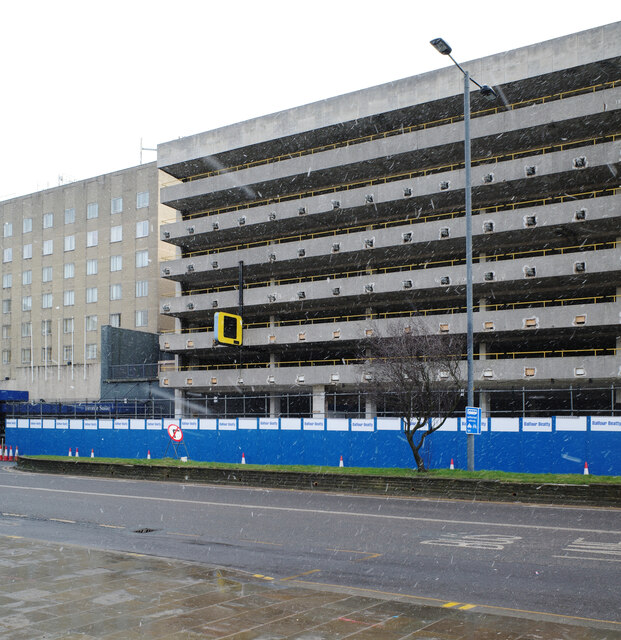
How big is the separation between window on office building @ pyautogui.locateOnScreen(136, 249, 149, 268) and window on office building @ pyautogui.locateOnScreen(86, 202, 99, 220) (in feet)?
20.8

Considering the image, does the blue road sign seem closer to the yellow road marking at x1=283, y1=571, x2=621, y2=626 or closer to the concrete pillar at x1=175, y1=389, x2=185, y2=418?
the yellow road marking at x1=283, y1=571, x2=621, y2=626

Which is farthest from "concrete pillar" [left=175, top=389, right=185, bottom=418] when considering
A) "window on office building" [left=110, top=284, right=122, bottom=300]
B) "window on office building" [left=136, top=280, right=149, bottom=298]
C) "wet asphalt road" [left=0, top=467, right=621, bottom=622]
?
"wet asphalt road" [left=0, top=467, right=621, bottom=622]

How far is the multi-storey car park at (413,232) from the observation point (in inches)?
1592

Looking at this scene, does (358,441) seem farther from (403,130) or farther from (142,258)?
(142,258)

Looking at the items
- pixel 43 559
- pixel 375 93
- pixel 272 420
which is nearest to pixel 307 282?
pixel 375 93

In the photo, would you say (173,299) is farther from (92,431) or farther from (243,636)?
(243,636)

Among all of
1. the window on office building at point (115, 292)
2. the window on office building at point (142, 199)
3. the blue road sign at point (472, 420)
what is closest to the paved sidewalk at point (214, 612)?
the blue road sign at point (472, 420)

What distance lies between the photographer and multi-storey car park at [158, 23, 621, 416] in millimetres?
40438

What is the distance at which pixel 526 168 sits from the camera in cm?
4072

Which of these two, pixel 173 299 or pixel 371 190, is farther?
pixel 173 299

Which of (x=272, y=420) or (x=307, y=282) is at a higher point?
(x=307, y=282)

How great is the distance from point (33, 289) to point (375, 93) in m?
38.5

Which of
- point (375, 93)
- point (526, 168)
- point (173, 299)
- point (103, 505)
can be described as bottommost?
point (103, 505)

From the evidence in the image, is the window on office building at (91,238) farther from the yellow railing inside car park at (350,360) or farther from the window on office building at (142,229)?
the yellow railing inside car park at (350,360)
